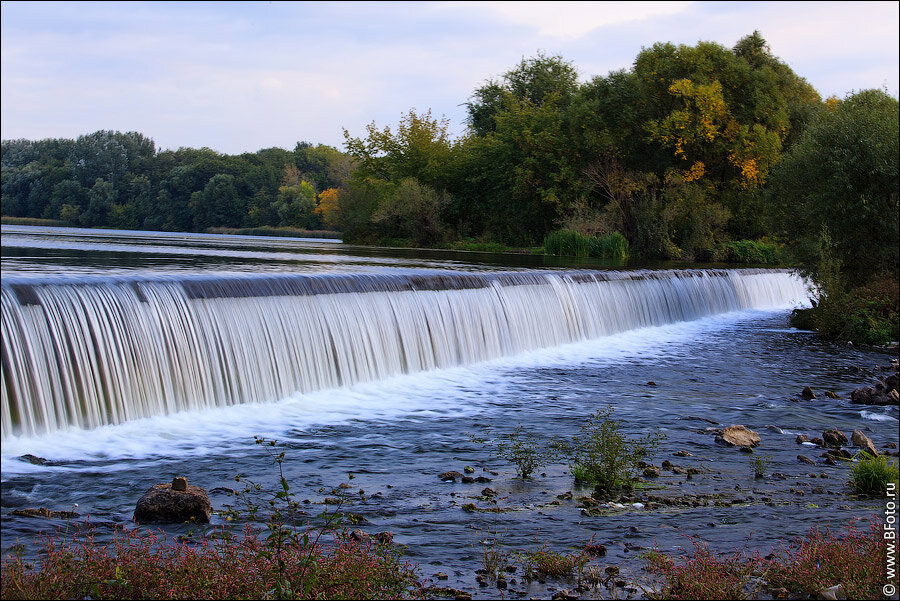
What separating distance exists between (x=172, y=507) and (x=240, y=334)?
231 inches

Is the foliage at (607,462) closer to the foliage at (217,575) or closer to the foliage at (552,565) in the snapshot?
the foliage at (552,565)

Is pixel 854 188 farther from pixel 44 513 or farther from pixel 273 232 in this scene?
pixel 273 232

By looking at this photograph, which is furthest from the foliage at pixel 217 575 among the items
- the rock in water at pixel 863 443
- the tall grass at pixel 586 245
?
the tall grass at pixel 586 245

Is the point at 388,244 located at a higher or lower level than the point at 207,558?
higher

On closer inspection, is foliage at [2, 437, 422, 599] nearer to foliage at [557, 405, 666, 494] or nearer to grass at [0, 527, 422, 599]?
grass at [0, 527, 422, 599]

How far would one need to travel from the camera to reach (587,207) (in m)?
44.5

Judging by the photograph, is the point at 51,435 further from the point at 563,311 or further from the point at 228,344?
the point at 563,311

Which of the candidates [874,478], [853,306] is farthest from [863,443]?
[853,306]

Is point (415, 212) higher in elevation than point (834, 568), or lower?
higher

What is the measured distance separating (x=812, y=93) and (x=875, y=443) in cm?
4435

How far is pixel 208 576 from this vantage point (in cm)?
473

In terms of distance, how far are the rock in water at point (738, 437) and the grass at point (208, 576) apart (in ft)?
19.0

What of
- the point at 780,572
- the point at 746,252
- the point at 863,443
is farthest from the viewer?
the point at 746,252

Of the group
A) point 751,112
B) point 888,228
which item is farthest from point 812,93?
point 888,228
